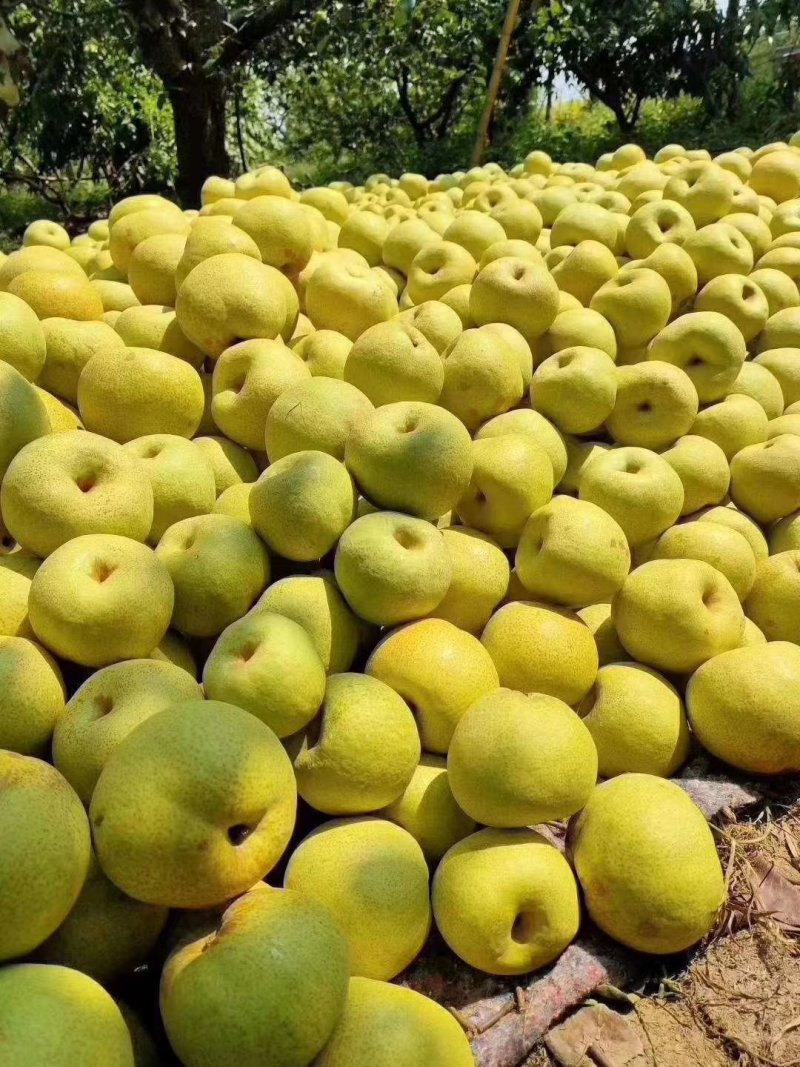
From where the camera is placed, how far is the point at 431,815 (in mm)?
1779

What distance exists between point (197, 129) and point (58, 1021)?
28.4 feet

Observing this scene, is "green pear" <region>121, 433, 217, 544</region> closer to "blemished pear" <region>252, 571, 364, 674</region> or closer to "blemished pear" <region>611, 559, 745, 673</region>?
"blemished pear" <region>252, 571, 364, 674</region>

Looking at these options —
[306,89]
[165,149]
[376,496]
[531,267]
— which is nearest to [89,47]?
[165,149]

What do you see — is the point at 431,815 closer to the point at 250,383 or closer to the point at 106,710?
the point at 106,710

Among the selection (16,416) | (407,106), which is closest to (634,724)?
(16,416)

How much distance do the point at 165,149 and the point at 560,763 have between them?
1323 cm

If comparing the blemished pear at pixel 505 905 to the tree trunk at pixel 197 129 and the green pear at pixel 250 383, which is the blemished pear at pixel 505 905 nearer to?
the green pear at pixel 250 383

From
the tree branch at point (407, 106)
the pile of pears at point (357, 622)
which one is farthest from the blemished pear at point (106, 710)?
the tree branch at point (407, 106)

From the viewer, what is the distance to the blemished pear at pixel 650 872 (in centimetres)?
158

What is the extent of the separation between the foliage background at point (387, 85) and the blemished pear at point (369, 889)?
8.14m

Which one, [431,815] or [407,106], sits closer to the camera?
[431,815]

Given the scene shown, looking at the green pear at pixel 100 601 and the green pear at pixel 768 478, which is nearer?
the green pear at pixel 100 601

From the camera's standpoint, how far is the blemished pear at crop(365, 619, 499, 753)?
1824 mm

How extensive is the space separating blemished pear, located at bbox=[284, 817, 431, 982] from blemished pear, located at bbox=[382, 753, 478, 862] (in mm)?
109
